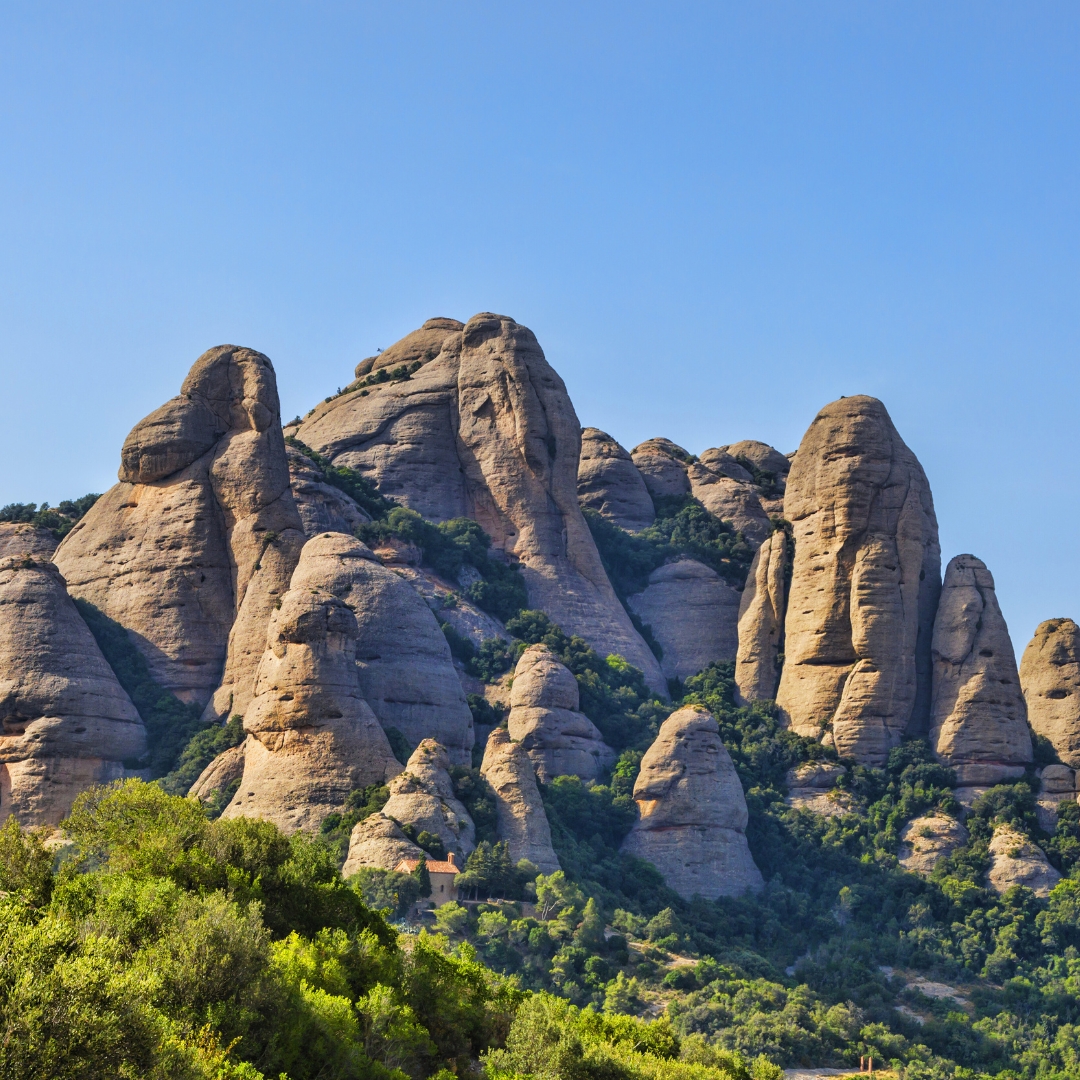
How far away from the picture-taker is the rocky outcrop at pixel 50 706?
63.6 m

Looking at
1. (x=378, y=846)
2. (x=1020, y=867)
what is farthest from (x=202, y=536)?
(x=1020, y=867)

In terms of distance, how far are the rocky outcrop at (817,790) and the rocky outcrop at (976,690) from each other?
423 cm

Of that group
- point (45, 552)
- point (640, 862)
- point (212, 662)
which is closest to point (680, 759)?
point (640, 862)

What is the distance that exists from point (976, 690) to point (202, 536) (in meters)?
30.5

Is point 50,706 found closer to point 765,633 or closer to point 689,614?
point 765,633

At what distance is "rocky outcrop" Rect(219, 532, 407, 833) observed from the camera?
5950 cm

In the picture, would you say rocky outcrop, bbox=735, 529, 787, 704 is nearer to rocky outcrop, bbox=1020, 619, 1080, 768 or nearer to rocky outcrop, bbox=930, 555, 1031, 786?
rocky outcrop, bbox=930, 555, 1031, 786

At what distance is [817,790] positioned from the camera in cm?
7300

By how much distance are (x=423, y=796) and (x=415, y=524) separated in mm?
25683

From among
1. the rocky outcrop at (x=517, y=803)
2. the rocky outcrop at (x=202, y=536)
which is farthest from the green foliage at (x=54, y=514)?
the rocky outcrop at (x=517, y=803)

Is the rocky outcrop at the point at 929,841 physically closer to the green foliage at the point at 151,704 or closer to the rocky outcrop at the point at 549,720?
the rocky outcrop at the point at 549,720

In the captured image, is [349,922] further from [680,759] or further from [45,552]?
[45,552]

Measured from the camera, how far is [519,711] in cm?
6988

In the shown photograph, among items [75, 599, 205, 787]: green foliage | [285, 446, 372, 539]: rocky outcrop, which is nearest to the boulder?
[285, 446, 372, 539]: rocky outcrop
